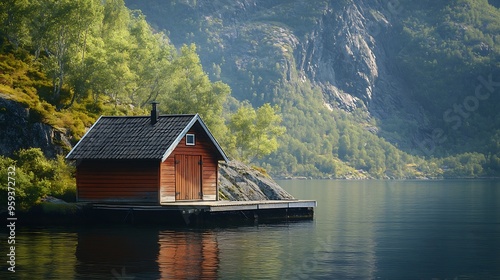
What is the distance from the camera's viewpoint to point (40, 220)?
58125 millimetres

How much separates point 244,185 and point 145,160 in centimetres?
1512

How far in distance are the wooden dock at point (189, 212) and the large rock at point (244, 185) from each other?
7.31 metres

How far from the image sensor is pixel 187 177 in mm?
62281

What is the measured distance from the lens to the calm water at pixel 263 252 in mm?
36969

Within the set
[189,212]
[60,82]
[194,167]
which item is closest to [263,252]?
[189,212]

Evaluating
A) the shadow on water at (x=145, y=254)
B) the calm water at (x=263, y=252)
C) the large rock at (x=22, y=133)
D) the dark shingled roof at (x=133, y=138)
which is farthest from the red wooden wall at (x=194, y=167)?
the large rock at (x=22, y=133)

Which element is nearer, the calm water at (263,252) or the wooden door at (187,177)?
the calm water at (263,252)

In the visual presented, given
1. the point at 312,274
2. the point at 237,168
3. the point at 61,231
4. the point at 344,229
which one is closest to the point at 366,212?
the point at 237,168

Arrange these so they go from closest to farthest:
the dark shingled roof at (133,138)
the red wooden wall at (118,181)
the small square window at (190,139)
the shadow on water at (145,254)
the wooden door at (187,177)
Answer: the shadow on water at (145,254)
the dark shingled roof at (133,138)
the red wooden wall at (118,181)
the wooden door at (187,177)
the small square window at (190,139)

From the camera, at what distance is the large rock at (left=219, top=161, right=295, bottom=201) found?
7119cm

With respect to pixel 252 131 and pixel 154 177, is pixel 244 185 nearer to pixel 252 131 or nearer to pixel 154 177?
pixel 154 177

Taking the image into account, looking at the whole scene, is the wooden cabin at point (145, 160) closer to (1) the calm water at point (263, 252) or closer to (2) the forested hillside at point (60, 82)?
(2) the forested hillside at point (60, 82)

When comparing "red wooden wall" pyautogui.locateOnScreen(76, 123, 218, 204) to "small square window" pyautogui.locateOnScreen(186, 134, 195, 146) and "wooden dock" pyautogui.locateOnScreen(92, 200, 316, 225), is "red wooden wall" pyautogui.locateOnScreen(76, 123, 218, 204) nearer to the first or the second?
"small square window" pyautogui.locateOnScreen(186, 134, 195, 146)

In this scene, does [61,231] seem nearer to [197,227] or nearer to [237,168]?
[197,227]
